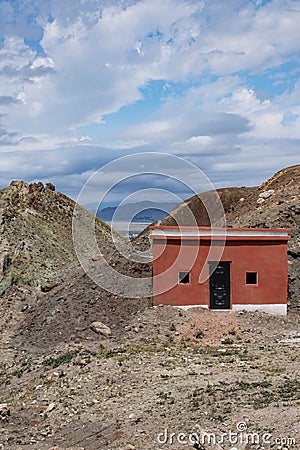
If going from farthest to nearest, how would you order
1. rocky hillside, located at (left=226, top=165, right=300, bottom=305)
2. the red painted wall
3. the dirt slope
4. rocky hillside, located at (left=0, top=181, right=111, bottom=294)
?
the dirt slope → rocky hillside, located at (left=0, top=181, right=111, bottom=294) → rocky hillside, located at (left=226, top=165, right=300, bottom=305) → the red painted wall

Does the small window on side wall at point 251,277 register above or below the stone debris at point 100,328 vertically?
above

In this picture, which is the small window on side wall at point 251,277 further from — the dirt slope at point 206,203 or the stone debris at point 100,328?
the dirt slope at point 206,203

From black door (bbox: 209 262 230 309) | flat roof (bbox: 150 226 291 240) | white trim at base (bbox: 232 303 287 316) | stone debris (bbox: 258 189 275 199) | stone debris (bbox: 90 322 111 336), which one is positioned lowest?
stone debris (bbox: 90 322 111 336)

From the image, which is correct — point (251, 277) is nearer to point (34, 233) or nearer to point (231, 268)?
point (231, 268)

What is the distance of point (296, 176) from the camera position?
39.5 meters

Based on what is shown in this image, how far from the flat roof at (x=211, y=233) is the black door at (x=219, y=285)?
101 cm

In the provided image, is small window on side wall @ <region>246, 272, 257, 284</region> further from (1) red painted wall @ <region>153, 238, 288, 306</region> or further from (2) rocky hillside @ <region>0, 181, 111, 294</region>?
(2) rocky hillside @ <region>0, 181, 111, 294</region>

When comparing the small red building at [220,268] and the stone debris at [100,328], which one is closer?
the stone debris at [100,328]

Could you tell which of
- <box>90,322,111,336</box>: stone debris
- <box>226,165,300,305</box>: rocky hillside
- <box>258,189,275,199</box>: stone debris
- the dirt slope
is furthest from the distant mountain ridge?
the dirt slope

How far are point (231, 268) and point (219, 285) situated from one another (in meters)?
0.72

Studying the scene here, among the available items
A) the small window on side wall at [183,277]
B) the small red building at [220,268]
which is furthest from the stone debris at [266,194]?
the small window on side wall at [183,277]

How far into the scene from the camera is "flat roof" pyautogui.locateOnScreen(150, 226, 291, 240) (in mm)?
18698
